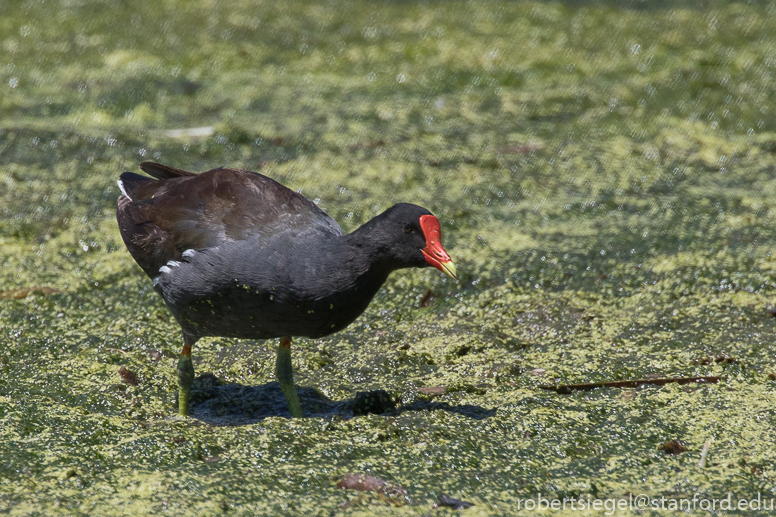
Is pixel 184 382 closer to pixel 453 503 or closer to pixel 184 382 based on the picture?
pixel 184 382

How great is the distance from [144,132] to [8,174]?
101 centimetres

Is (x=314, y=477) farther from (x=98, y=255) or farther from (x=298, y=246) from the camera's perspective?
(x=98, y=255)

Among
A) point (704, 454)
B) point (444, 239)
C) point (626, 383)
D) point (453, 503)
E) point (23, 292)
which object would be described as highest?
point (444, 239)

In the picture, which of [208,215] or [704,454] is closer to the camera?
[704,454]

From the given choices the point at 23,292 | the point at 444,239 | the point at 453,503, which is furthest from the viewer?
the point at 444,239

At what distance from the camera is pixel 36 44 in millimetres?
6926

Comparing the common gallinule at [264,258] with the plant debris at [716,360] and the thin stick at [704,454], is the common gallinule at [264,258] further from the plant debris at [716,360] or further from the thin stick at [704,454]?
the plant debris at [716,360]

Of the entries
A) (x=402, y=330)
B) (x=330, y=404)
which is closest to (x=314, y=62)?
(x=402, y=330)

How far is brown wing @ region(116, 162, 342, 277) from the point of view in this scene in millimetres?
2947

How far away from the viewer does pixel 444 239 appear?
4.40 metres

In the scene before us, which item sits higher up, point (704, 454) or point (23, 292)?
point (23, 292)

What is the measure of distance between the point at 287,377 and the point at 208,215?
2.27 feet

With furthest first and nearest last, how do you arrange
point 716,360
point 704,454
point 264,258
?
point 716,360
point 264,258
point 704,454

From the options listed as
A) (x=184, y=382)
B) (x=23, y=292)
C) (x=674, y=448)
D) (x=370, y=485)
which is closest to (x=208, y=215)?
(x=184, y=382)
